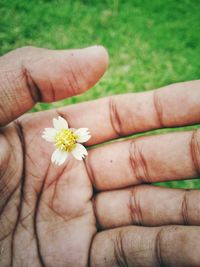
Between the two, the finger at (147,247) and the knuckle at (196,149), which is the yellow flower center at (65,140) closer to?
the finger at (147,247)

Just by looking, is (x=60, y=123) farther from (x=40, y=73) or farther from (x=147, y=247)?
(x=147, y=247)

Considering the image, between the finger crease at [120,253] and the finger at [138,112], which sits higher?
the finger at [138,112]

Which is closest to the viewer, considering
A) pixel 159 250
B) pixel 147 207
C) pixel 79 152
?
pixel 159 250

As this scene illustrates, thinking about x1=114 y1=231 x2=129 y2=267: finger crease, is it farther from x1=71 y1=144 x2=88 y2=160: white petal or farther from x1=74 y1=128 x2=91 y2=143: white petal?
x1=74 y1=128 x2=91 y2=143: white petal

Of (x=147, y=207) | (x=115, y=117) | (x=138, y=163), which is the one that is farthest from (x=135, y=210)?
(x=115, y=117)

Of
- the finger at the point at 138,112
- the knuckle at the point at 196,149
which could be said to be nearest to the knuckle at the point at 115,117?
the finger at the point at 138,112

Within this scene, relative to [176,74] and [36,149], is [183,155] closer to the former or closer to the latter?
[36,149]
